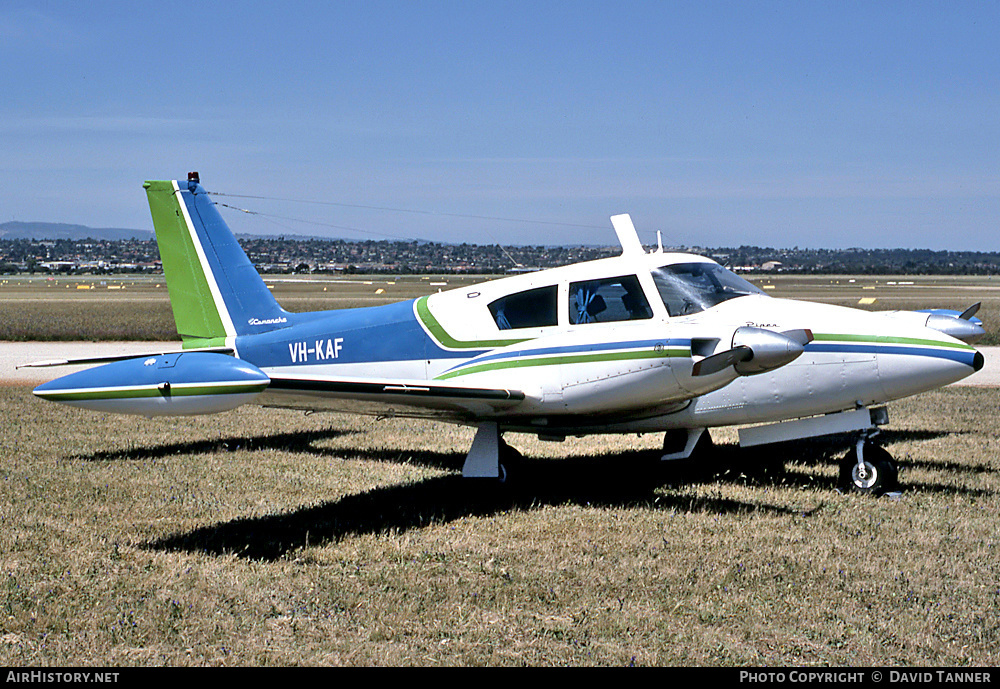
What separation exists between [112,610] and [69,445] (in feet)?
24.5

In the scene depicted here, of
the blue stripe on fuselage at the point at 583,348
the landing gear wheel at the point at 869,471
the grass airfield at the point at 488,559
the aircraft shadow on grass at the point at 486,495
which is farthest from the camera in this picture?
the landing gear wheel at the point at 869,471

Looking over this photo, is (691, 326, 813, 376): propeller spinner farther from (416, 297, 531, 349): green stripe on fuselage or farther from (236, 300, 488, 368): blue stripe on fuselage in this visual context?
(236, 300, 488, 368): blue stripe on fuselage

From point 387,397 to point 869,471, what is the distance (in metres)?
5.39

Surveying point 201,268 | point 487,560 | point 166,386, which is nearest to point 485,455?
point 487,560

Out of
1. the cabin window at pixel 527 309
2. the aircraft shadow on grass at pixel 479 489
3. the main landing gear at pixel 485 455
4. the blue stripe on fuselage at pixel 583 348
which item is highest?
the cabin window at pixel 527 309

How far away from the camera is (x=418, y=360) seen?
10461 millimetres

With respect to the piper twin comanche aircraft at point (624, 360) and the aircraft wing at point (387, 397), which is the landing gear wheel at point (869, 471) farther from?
→ the aircraft wing at point (387, 397)

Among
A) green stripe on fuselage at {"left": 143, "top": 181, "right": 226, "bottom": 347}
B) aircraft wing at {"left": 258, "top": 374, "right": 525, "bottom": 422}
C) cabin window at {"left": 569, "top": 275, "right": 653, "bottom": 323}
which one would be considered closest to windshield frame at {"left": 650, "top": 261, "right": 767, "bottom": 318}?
cabin window at {"left": 569, "top": 275, "right": 653, "bottom": 323}

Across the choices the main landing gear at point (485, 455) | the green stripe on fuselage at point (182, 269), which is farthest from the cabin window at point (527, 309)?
the green stripe on fuselage at point (182, 269)

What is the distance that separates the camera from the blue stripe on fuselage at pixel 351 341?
34.5ft

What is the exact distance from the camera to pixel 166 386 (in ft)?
24.1

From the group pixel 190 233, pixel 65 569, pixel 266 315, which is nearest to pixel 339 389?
pixel 65 569

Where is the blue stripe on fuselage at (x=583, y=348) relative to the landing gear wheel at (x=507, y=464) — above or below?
above

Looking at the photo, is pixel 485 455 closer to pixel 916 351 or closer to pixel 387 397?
pixel 387 397
